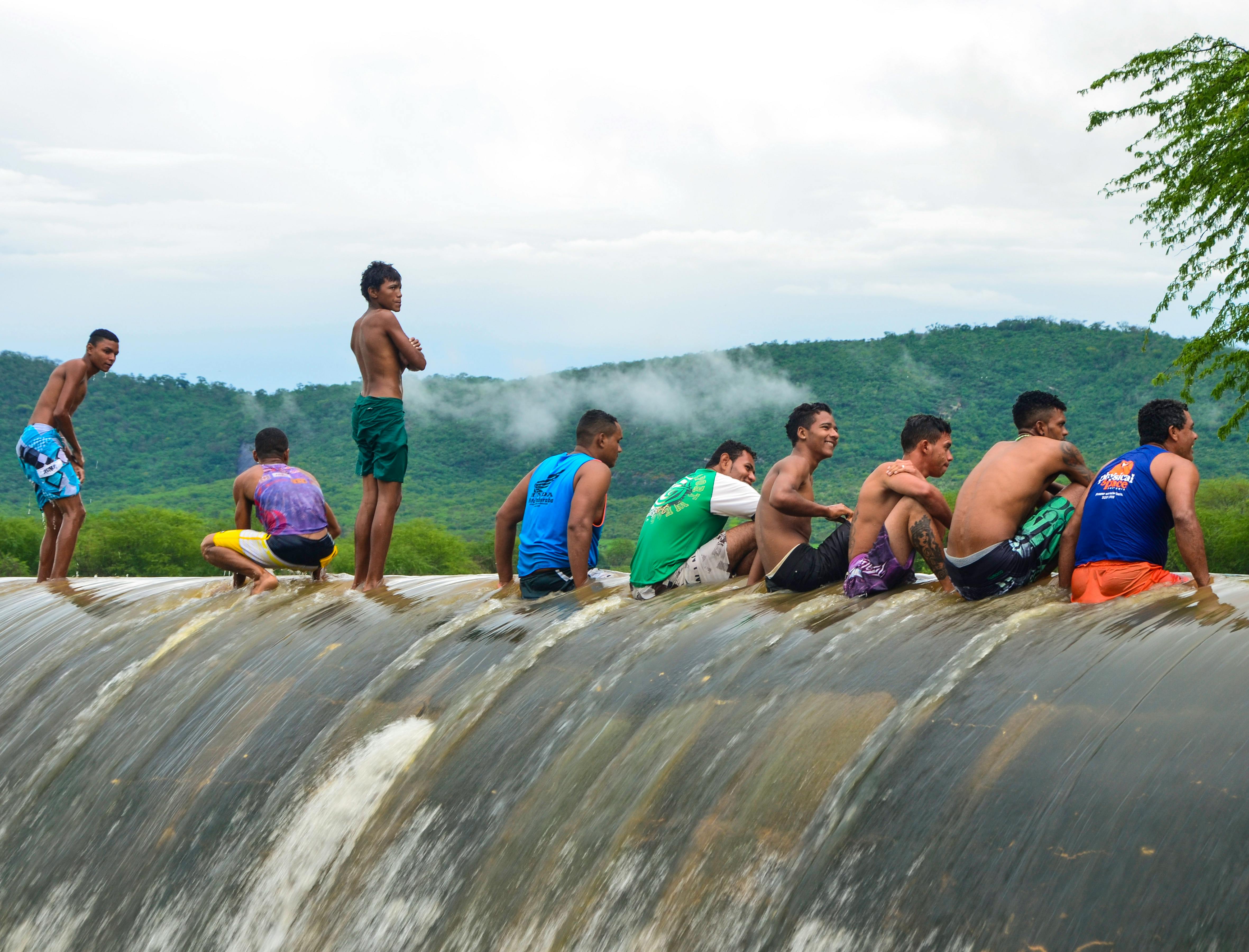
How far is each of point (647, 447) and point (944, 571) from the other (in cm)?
8815

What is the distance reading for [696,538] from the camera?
7.16 meters

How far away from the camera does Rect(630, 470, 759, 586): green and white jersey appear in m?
7.04

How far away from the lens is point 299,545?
8.64 meters

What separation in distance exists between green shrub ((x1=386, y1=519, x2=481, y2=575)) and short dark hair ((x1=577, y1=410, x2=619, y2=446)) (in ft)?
126

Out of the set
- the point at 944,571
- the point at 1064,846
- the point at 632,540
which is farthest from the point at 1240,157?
the point at 632,540

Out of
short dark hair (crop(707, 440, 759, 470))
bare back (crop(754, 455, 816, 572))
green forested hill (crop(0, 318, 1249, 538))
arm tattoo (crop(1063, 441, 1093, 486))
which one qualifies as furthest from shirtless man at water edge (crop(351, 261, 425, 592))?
green forested hill (crop(0, 318, 1249, 538))

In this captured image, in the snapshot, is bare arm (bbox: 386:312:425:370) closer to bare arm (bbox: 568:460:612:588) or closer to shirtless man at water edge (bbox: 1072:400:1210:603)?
bare arm (bbox: 568:460:612:588)

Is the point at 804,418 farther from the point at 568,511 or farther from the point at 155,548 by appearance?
the point at 155,548

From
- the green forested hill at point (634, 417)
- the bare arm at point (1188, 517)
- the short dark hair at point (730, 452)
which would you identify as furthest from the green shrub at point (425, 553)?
the bare arm at point (1188, 517)

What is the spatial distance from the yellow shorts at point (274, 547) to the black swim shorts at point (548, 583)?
182 centimetres

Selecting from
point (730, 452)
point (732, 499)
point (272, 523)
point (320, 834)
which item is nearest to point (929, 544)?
point (732, 499)

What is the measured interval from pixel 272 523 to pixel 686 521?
319 cm

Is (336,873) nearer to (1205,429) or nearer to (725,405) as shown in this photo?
(1205,429)

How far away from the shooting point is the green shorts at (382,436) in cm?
756
